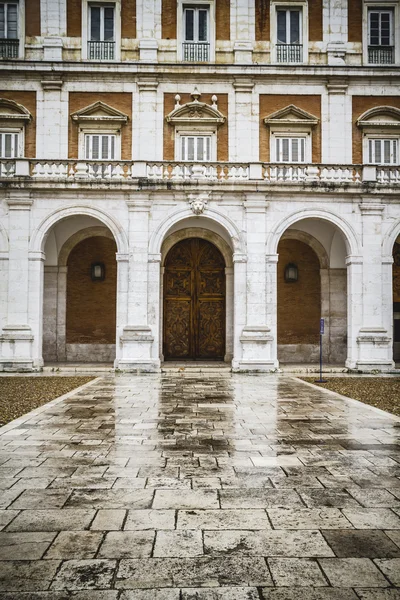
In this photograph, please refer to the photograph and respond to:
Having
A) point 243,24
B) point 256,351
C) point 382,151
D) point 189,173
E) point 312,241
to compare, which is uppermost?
point 243,24

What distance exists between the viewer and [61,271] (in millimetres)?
21344

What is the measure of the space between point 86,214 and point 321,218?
26.6 feet

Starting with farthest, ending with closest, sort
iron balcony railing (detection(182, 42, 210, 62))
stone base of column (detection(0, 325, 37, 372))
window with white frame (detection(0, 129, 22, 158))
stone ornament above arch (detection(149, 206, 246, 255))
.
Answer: iron balcony railing (detection(182, 42, 210, 62))
window with white frame (detection(0, 129, 22, 158))
stone ornament above arch (detection(149, 206, 246, 255))
stone base of column (detection(0, 325, 37, 372))

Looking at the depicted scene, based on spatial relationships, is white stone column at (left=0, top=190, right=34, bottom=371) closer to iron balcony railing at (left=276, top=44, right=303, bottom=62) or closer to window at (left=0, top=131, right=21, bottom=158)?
window at (left=0, top=131, right=21, bottom=158)

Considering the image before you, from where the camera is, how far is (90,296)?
21.7 m

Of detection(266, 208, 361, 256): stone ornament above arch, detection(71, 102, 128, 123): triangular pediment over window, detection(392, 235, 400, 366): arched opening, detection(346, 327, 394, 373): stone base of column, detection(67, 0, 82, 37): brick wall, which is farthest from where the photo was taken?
detection(392, 235, 400, 366): arched opening

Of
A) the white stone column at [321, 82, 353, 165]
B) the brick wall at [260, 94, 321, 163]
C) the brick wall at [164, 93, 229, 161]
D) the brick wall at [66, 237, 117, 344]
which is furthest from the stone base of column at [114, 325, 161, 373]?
the white stone column at [321, 82, 353, 165]

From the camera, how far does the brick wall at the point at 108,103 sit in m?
21.2

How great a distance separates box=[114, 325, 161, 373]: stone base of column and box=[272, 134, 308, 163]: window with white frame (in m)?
8.93

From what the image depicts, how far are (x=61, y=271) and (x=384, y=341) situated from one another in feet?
40.6

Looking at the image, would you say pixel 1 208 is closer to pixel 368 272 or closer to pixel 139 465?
pixel 368 272

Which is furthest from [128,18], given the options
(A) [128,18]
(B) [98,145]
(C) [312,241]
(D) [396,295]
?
(D) [396,295]

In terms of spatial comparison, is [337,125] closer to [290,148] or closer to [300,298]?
[290,148]

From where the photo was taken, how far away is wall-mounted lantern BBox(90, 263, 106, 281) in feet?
70.6
